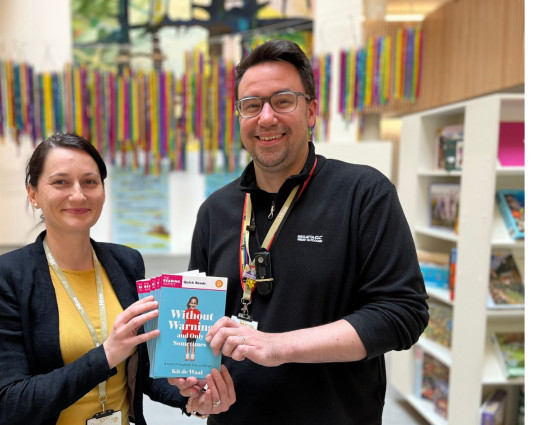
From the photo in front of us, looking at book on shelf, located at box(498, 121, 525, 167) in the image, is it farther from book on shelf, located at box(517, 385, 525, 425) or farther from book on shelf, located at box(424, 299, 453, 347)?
book on shelf, located at box(517, 385, 525, 425)

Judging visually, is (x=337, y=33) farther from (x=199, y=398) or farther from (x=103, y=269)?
(x=199, y=398)

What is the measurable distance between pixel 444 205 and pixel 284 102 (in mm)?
2443

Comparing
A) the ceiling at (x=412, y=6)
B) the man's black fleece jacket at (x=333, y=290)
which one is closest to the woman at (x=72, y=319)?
the man's black fleece jacket at (x=333, y=290)

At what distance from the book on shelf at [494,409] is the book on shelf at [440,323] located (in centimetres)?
47

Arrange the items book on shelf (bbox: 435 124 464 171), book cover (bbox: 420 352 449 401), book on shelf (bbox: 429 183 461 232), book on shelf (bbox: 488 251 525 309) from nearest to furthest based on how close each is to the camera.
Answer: book on shelf (bbox: 488 251 525 309)
book on shelf (bbox: 435 124 464 171)
book on shelf (bbox: 429 183 461 232)
book cover (bbox: 420 352 449 401)

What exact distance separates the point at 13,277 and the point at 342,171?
44.5 inches

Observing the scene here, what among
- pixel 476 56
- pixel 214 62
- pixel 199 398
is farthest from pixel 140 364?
pixel 214 62

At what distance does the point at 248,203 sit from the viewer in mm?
1513

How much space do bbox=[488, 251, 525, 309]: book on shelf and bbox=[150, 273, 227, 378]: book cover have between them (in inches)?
88.4

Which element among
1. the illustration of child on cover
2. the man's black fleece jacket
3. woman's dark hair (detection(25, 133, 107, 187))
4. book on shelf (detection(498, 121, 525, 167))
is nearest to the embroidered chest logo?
the man's black fleece jacket

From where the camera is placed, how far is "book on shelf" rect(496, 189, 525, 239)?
269cm

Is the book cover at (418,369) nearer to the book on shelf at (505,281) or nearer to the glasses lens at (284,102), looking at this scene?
the book on shelf at (505,281)

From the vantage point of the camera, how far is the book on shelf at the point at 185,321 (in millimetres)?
1222

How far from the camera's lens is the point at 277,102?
4.58ft
